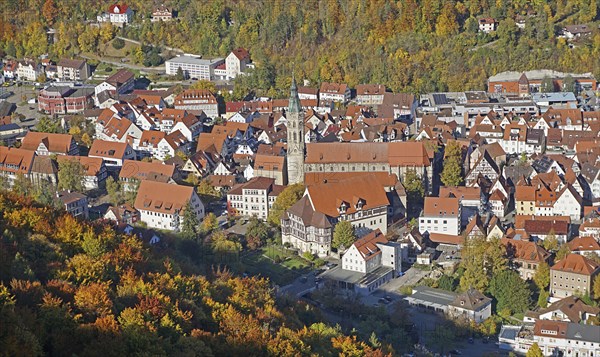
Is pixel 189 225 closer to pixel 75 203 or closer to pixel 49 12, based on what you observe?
pixel 75 203

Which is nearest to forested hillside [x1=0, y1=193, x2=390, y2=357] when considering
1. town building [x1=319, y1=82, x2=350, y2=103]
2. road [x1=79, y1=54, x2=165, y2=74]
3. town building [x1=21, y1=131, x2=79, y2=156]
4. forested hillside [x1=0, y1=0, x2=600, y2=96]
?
town building [x1=21, y1=131, x2=79, y2=156]

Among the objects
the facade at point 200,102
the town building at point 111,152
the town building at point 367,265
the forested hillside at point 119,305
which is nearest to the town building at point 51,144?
the town building at point 111,152

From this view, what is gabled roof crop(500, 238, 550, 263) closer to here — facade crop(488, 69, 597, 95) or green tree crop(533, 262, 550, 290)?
green tree crop(533, 262, 550, 290)

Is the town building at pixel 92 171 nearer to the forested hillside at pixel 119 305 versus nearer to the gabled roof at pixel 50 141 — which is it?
the gabled roof at pixel 50 141

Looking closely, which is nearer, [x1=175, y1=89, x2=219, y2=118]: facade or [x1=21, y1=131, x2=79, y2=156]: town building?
[x1=21, y1=131, x2=79, y2=156]: town building

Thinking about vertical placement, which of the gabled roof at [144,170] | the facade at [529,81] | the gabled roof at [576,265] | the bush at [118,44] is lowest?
the gabled roof at [576,265]

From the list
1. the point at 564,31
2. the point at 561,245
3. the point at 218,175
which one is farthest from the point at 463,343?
the point at 564,31

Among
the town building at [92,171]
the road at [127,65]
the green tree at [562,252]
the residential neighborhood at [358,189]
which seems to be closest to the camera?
the residential neighborhood at [358,189]
